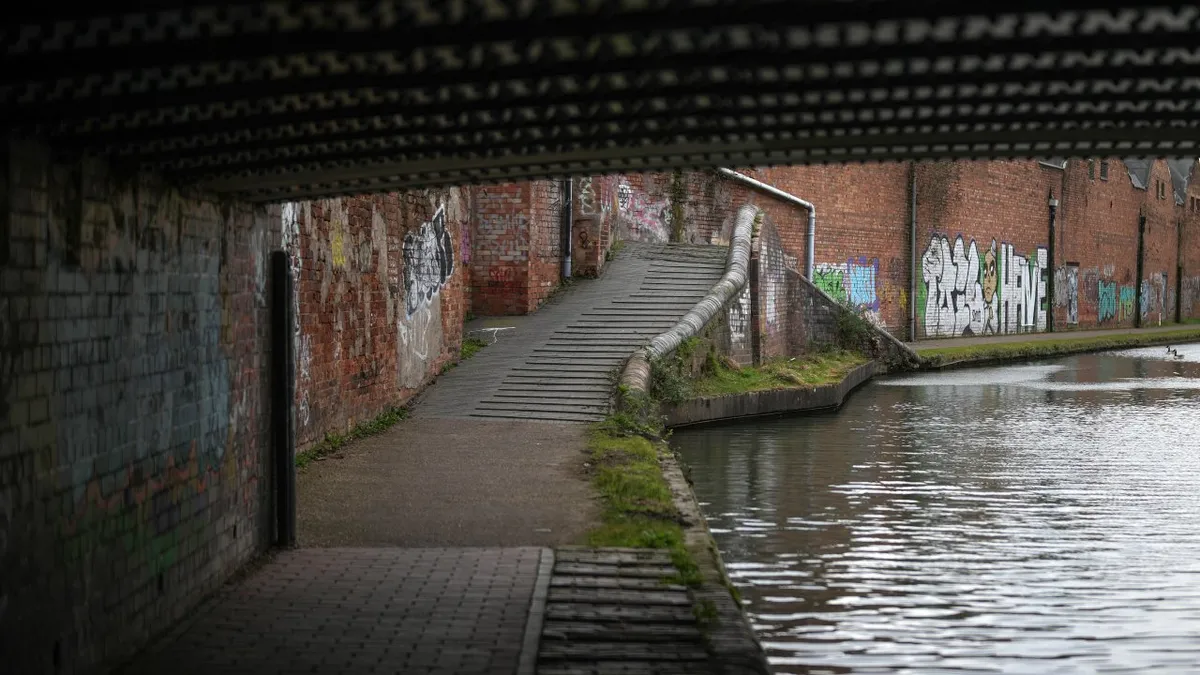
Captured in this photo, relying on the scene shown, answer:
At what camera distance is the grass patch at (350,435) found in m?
11.1

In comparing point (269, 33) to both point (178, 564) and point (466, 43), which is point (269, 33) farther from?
point (178, 564)

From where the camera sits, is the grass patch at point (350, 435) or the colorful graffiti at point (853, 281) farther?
the colorful graffiti at point (853, 281)

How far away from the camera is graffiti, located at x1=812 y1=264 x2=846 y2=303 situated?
29.2 meters

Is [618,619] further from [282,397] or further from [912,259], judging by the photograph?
[912,259]

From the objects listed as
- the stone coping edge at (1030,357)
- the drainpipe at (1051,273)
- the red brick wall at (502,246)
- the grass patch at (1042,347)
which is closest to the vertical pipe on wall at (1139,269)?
the grass patch at (1042,347)

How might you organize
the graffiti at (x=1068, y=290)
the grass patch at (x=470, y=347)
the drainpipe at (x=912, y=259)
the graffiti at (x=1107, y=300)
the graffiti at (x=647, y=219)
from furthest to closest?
the graffiti at (x=1107, y=300) < the graffiti at (x=1068, y=290) < the drainpipe at (x=912, y=259) < the graffiti at (x=647, y=219) < the grass patch at (x=470, y=347)

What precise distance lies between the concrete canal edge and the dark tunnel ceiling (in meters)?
9.85

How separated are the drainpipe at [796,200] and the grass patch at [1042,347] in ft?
9.86

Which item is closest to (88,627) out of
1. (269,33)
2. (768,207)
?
(269,33)

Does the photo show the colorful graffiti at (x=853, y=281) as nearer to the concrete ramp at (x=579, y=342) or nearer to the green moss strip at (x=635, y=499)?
the concrete ramp at (x=579, y=342)

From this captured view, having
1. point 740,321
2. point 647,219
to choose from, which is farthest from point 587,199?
point 647,219

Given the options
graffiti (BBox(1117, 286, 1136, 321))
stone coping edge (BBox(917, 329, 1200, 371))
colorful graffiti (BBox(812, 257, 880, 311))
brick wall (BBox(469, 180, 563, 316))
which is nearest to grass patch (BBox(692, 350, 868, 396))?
brick wall (BBox(469, 180, 563, 316))

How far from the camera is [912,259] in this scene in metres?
33.0

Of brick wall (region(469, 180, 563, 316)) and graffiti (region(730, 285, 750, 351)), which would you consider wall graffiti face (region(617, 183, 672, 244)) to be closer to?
graffiti (region(730, 285, 750, 351))
